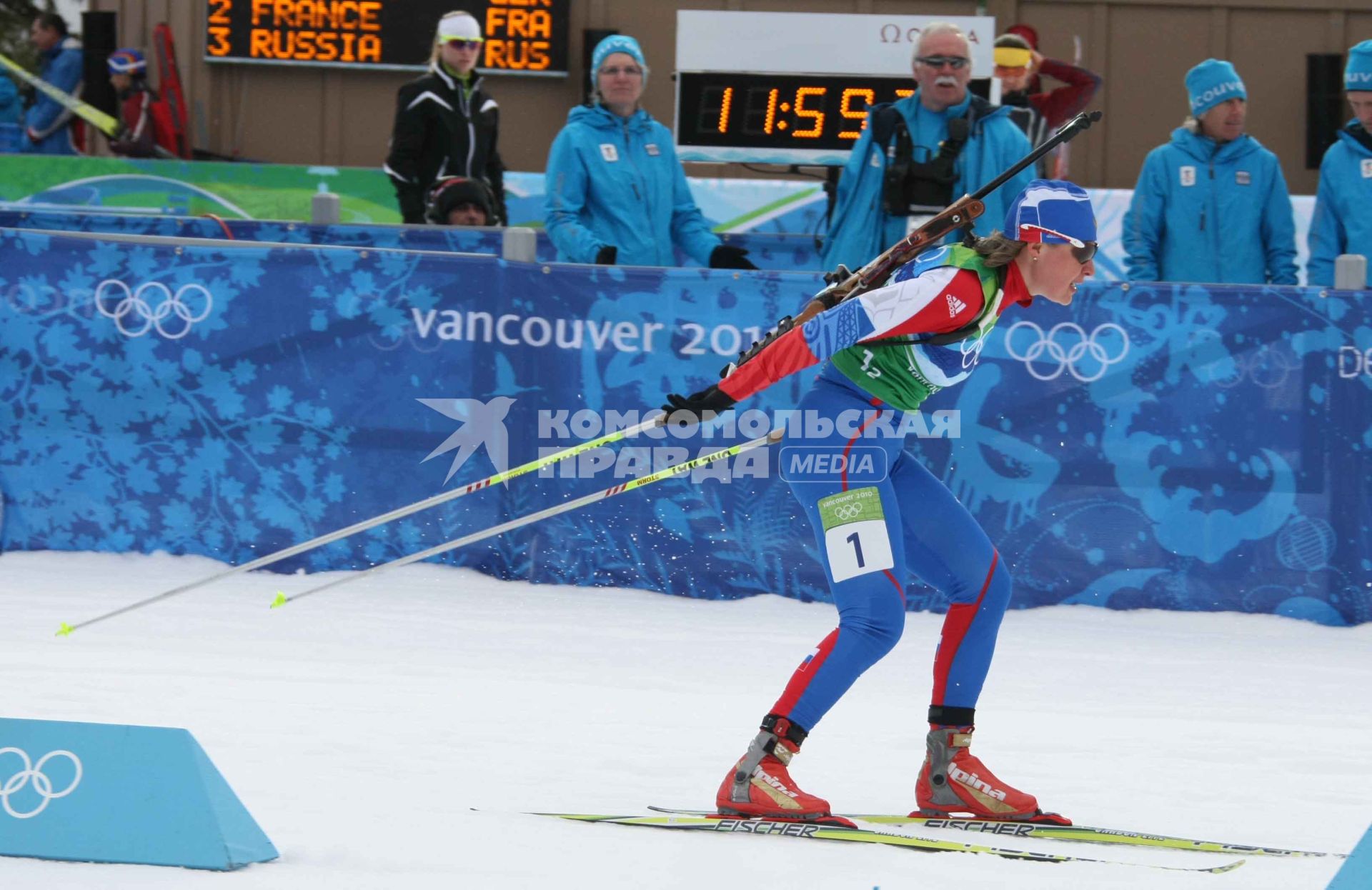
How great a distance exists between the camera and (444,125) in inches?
337

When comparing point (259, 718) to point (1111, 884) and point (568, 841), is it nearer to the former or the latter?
point (568, 841)

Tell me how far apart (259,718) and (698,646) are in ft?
6.09

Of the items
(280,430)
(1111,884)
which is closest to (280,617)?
(280,430)

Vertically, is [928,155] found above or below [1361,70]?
below

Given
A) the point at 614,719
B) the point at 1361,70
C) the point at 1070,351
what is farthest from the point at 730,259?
the point at 1361,70

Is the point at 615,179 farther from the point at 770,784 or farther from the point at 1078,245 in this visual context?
the point at 770,784

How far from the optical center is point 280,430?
288 inches

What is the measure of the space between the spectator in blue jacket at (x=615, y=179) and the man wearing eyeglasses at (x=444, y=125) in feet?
4.10

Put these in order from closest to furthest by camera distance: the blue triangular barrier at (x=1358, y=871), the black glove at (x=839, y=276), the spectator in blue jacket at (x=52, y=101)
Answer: the blue triangular barrier at (x=1358, y=871)
the black glove at (x=839, y=276)
the spectator in blue jacket at (x=52, y=101)

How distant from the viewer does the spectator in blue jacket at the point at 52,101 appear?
13.6m

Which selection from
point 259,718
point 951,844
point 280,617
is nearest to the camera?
point 951,844

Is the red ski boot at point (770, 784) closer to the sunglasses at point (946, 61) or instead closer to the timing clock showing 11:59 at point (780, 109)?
the sunglasses at point (946, 61)

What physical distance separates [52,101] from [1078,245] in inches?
445
